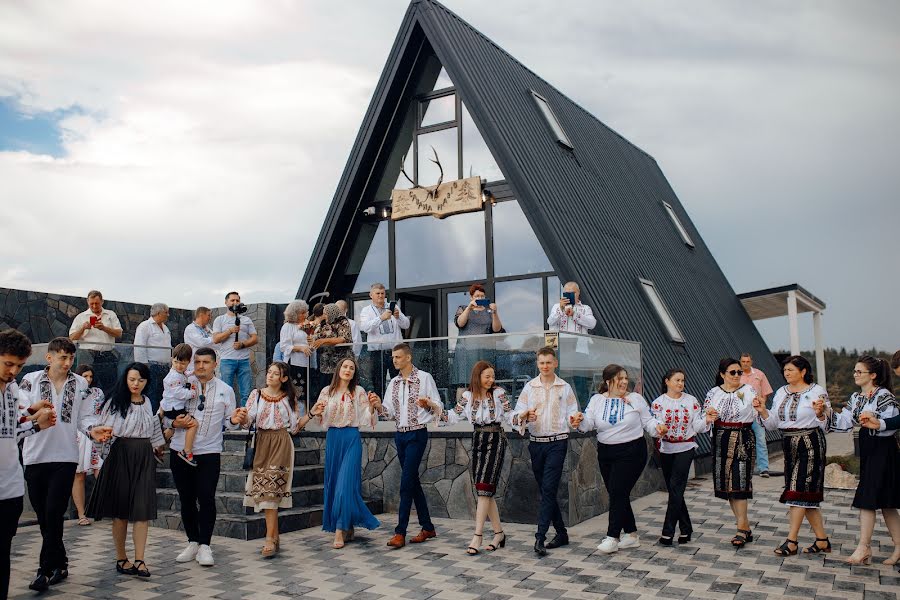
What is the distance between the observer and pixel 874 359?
7133 millimetres

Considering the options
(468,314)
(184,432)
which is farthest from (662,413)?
(184,432)

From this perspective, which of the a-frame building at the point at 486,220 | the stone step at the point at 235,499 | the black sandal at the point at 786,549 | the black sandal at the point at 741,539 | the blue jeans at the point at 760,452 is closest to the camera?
the black sandal at the point at 786,549

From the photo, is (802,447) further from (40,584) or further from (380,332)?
(40,584)

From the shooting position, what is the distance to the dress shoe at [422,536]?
812 centimetres

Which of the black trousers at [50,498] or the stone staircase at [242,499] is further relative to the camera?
the stone staircase at [242,499]

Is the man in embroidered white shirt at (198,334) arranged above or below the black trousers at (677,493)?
above

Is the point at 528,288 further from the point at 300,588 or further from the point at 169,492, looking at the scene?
the point at 300,588

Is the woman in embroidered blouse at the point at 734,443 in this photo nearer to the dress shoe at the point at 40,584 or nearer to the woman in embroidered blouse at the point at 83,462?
the dress shoe at the point at 40,584

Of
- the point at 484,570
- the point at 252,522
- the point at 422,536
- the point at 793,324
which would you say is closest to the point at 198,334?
the point at 252,522

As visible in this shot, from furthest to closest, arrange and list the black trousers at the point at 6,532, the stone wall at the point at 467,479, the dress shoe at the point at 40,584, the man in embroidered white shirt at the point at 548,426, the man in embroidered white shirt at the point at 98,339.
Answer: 1. the man in embroidered white shirt at the point at 98,339
2. the stone wall at the point at 467,479
3. the man in embroidered white shirt at the point at 548,426
4. the dress shoe at the point at 40,584
5. the black trousers at the point at 6,532

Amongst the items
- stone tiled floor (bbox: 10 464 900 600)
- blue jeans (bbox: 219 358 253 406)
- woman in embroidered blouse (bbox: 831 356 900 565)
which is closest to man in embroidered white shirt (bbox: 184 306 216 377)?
blue jeans (bbox: 219 358 253 406)

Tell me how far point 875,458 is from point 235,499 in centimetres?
662

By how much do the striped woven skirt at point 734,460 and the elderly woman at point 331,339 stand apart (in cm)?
485

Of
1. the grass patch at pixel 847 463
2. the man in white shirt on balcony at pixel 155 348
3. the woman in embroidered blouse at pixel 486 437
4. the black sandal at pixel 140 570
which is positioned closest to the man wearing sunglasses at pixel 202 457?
the black sandal at pixel 140 570
